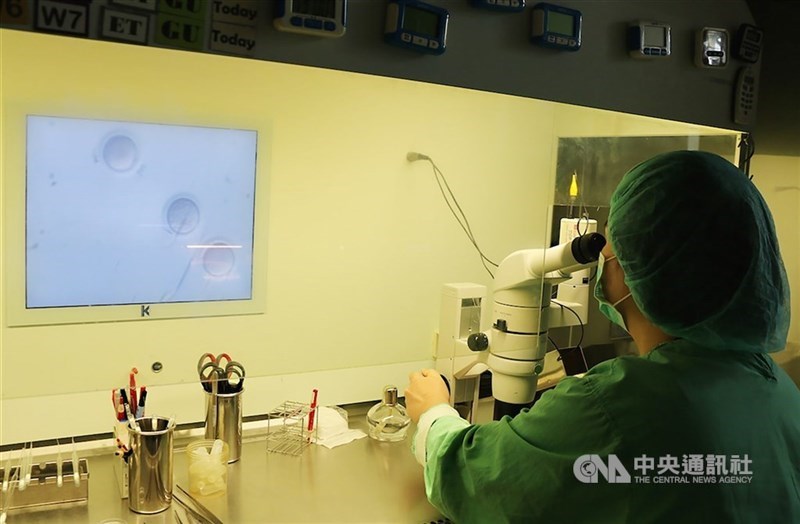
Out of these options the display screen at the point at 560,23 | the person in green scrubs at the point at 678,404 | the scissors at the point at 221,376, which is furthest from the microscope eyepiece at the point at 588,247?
the scissors at the point at 221,376

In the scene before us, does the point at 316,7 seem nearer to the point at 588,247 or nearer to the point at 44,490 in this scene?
the point at 588,247

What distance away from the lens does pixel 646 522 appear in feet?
3.03

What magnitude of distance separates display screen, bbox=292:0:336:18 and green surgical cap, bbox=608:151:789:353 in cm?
56

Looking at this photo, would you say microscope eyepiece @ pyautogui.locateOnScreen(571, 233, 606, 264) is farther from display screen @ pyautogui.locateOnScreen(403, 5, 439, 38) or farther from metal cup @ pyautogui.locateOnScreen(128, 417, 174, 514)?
metal cup @ pyautogui.locateOnScreen(128, 417, 174, 514)

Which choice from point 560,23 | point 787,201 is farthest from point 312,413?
point 787,201

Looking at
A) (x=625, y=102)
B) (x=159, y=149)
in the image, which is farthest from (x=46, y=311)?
(x=625, y=102)

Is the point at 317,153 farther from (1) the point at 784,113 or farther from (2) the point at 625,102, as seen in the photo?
(1) the point at 784,113

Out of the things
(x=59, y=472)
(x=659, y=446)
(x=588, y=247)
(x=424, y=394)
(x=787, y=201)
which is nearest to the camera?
(x=659, y=446)

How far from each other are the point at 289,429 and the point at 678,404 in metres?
0.97

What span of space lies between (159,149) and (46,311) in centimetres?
44

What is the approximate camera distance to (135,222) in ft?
5.05

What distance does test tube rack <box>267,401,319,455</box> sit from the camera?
1554 mm

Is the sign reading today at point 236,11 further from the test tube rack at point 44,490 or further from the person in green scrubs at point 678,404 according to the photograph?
the test tube rack at point 44,490

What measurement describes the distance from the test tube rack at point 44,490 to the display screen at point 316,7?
0.92 metres
